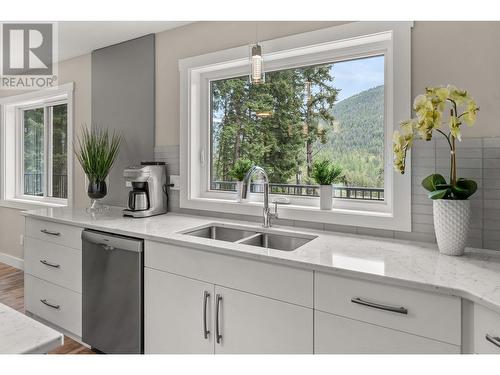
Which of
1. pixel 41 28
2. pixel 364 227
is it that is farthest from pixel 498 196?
pixel 41 28

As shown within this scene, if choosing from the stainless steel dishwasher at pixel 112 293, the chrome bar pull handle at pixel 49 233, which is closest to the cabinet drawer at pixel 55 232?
the chrome bar pull handle at pixel 49 233

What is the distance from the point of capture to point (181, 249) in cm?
175

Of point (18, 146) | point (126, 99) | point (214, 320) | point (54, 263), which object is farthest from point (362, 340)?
point (18, 146)

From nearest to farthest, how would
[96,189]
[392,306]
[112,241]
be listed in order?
[392,306], [112,241], [96,189]

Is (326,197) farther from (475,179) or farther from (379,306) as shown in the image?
(379,306)

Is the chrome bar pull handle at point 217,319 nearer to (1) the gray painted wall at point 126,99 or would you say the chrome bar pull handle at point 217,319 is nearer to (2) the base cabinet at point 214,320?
(2) the base cabinet at point 214,320

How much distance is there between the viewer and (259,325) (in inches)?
59.9

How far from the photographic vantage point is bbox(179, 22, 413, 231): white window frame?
5.78 feet

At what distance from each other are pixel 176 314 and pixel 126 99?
2.01 meters

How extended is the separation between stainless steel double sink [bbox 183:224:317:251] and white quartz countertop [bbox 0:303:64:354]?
3.76ft

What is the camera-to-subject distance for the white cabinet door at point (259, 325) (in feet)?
4.66

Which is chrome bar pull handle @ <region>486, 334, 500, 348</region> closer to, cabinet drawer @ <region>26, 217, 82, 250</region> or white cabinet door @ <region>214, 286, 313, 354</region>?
white cabinet door @ <region>214, 286, 313, 354</region>

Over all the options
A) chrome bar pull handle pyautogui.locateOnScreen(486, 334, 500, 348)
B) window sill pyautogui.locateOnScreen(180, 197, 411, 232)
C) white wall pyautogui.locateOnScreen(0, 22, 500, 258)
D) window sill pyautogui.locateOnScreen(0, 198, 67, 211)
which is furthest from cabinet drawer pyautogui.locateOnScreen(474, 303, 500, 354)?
window sill pyautogui.locateOnScreen(0, 198, 67, 211)
